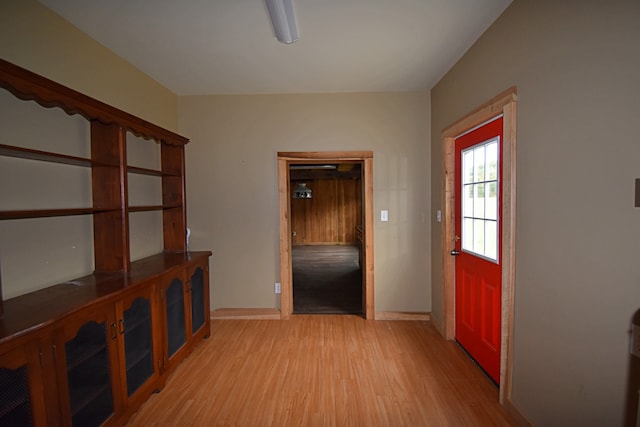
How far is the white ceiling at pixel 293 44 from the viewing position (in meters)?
1.91

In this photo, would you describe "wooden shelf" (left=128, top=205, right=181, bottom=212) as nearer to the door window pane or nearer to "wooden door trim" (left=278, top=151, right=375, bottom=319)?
"wooden door trim" (left=278, top=151, right=375, bottom=319)

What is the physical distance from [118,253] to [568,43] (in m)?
3.01

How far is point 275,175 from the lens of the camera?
3510 mm

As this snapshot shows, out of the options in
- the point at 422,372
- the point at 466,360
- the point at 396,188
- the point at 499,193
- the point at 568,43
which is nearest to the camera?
the point at 568,43

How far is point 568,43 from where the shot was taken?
1.44 metres

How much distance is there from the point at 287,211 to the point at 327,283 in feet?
6.96

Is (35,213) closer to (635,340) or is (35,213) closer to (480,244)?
(635,340)

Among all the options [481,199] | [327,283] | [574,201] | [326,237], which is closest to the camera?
[574,201]

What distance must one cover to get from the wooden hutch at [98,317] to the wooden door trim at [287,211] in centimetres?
106

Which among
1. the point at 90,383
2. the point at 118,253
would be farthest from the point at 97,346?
the point at 118,253

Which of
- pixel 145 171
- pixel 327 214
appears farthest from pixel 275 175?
pixel 327 214

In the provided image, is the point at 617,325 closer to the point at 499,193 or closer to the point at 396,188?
the point at 499,193

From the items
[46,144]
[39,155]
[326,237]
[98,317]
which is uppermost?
[46,144]

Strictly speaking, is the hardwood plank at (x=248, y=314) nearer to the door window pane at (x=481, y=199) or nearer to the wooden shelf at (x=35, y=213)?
the wooden shelf at (x=35, y=213)
